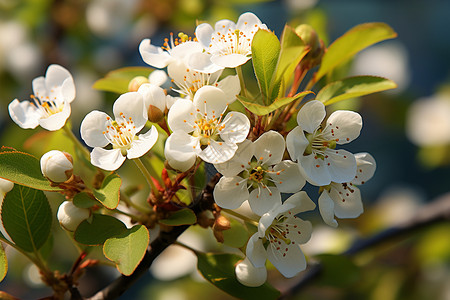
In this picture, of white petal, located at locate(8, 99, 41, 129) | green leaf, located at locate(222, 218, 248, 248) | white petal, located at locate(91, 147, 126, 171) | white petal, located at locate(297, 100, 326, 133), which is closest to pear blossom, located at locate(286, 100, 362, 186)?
white petal, located at locate(297, 100, 326, 133)

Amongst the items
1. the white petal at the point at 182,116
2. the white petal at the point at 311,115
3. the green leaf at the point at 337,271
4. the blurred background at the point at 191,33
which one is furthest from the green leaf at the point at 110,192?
the blurred background at the point at 191,33

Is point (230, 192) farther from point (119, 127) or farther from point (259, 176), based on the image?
point (119, 127)

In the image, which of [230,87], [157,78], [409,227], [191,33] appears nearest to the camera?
[230,87]

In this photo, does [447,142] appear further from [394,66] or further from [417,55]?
[417,55]

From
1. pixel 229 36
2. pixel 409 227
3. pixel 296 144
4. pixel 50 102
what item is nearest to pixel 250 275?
pixel 296 144

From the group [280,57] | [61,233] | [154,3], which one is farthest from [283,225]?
[154,3]

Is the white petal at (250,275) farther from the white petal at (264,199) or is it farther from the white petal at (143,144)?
the white petal at (143,144)
